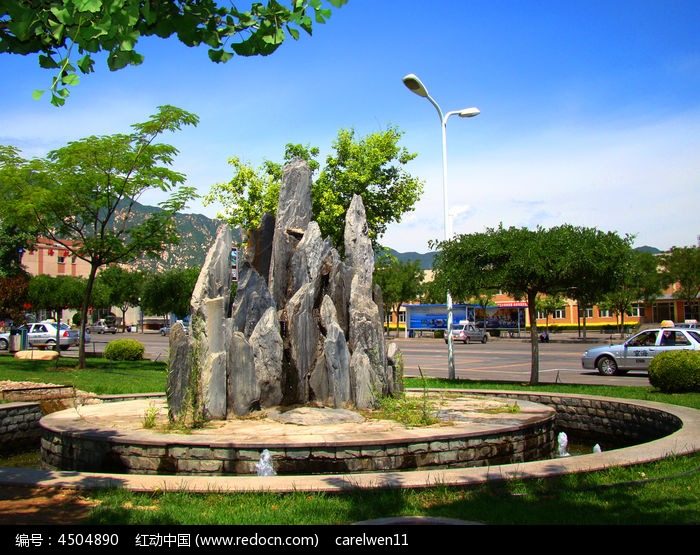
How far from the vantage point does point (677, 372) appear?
13391 mm

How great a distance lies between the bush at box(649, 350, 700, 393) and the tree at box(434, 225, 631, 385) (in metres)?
2.80

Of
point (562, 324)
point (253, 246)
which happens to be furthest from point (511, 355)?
point (562, 324)

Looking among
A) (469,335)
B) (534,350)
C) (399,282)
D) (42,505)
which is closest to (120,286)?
(399,282)

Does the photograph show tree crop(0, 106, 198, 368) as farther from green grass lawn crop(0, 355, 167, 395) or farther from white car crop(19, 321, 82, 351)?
white car crop(19, 321, 82, 351)

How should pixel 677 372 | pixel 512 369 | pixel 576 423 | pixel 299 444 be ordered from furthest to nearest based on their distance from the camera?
pixel 512 369 → pixel 677 372 → pixel 576 423 → pixel 299 444

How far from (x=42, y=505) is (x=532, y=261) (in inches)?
514

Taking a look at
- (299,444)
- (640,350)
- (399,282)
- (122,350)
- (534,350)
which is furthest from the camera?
(399,282)

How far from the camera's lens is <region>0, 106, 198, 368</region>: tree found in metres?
21.0

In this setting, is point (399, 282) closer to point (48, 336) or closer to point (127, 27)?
point (48, 336)

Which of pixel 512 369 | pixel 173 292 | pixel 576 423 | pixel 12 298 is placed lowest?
pixel 512 369

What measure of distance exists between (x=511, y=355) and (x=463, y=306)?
70.1 feet

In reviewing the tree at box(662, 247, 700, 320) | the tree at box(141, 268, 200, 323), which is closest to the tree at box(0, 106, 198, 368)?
the tree at box(141, 268, 200, 323)

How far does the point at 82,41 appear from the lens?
4.61 m
